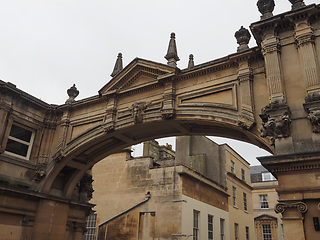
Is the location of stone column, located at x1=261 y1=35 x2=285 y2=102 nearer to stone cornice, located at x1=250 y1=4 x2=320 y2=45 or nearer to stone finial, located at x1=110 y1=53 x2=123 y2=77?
stone cornice, located at x1=250 y1=4 x2=320 y2=45

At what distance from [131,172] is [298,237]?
49.7 ft

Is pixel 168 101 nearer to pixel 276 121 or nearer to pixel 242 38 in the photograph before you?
pixel 242 38

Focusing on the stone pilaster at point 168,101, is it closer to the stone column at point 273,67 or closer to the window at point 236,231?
the stone column at point 273,67

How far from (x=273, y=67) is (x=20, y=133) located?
10406mm

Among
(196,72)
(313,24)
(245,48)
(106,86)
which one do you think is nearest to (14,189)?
(106,86)

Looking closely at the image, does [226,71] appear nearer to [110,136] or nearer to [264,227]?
[110,136]

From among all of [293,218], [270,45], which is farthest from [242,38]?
[293,218]

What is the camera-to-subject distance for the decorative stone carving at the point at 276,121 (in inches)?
295

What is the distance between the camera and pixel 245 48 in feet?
32.5

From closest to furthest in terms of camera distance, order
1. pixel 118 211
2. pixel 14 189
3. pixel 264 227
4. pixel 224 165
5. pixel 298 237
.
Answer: pixel 298 237
pixel 14 189
pixel 118 211
pixel 224 165
pixel 264 227

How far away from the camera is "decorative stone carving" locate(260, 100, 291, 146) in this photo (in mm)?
7492

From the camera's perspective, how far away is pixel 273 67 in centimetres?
845

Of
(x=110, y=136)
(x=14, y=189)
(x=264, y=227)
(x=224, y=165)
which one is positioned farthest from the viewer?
(x=264, y=227)

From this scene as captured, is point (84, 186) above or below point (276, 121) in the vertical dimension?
below
